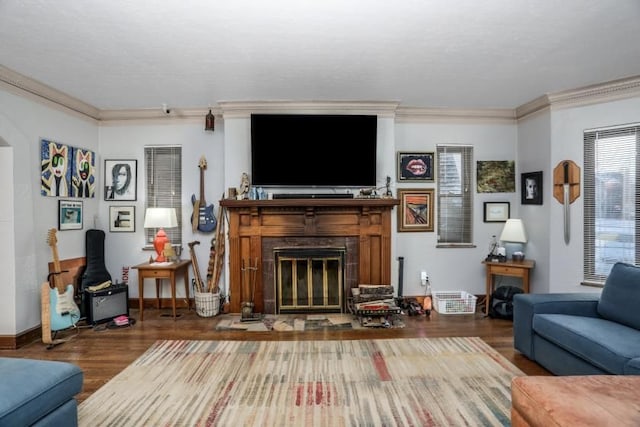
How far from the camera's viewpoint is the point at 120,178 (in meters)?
4.70

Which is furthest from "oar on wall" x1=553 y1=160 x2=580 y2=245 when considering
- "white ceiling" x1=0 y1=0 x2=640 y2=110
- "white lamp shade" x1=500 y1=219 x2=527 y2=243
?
"white ceiling" x1=0 y1=0 x2=640 y2=110

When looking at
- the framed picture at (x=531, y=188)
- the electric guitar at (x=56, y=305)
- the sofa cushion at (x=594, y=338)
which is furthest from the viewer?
the framed picture at (x=531, y=188)

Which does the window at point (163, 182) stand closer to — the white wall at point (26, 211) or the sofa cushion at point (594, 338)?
the white wall at point (26, 211)

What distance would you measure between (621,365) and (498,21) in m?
2.36

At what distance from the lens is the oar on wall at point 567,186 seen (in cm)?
396

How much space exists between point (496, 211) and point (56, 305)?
5323mm

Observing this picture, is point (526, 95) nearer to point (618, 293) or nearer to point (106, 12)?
point (618, 293)

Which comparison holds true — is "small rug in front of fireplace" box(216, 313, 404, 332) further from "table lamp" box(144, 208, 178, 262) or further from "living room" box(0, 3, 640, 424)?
"table lamp" box(144, 208, 178, 262)

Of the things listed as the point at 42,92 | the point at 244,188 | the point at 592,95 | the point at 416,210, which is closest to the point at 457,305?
the point at 416,210

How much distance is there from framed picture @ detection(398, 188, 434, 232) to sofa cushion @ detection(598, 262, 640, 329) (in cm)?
212

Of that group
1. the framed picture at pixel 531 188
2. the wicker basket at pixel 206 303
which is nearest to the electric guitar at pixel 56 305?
the wicker basket at pixel 206 303

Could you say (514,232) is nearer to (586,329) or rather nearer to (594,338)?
(586,329)

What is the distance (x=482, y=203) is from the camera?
4.79 metres

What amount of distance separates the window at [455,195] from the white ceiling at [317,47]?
96cm
